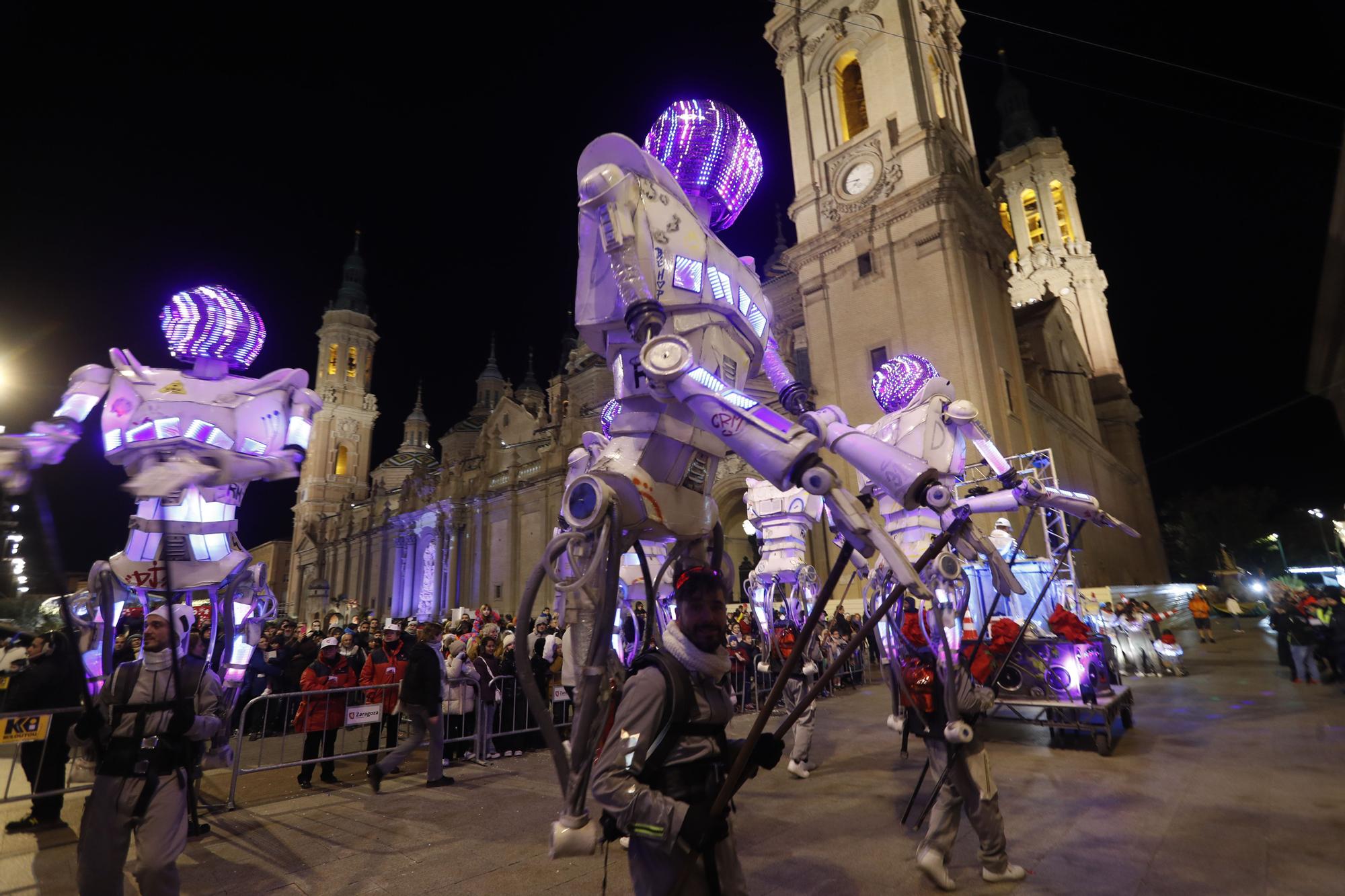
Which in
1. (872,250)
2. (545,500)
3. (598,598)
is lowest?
(598,598)

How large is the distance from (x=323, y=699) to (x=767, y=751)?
707 centimetres

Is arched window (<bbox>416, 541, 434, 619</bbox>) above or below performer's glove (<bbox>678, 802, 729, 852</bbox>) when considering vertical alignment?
above

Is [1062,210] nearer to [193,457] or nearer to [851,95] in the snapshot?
[851,95]

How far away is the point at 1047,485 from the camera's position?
772 cm

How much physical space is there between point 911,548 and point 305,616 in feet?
189

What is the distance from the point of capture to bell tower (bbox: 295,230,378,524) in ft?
179

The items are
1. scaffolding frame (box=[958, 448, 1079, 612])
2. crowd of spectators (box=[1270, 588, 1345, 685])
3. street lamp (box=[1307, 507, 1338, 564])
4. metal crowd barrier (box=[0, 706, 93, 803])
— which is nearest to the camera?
metal crowd barrier (box=[0, 706, 93, 803])

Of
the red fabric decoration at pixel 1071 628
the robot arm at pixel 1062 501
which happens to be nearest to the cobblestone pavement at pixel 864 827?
the red fabric decoration at pixel 1071 628

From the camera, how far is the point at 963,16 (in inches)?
1037

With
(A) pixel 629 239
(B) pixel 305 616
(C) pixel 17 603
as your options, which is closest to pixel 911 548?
(A) pixel 629 239

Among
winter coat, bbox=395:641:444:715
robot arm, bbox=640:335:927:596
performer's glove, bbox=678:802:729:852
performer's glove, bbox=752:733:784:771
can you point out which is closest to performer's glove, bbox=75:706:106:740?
performer's glove, bbox=678:802:729:852

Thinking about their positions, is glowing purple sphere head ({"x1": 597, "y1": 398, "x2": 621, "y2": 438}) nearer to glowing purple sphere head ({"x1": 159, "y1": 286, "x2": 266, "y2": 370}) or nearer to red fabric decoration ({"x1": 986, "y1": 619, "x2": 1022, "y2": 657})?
red fabric decoration ({"x1": 986, "y1": 619, "x2": 1022, "y2": 657})

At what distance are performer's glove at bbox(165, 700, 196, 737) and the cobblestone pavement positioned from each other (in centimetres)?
136

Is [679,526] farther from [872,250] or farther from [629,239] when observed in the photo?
[872,250]
